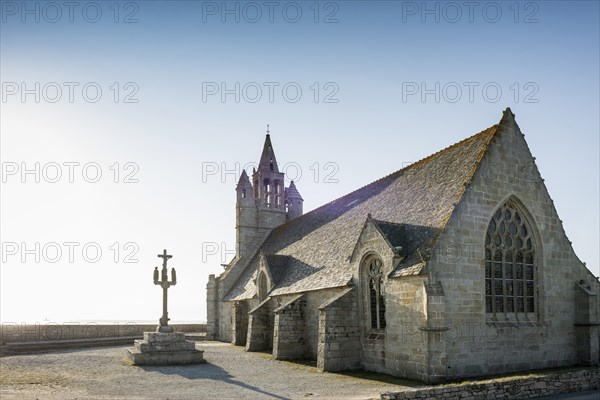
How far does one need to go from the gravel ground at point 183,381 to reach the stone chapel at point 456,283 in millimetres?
→ 1635

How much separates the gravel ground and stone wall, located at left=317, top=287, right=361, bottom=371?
81 centimetres

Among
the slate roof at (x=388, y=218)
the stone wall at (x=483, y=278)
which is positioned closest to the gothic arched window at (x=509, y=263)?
the stone wall at (x=483, y=278)

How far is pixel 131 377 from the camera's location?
1880 cm

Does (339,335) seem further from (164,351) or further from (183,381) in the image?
(164,351)

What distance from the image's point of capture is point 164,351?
907 inches

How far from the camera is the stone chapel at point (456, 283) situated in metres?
18.0

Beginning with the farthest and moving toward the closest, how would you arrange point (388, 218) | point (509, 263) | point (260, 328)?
1. point (260, 328)
2. point (388, 218)
3. point (509, 263)

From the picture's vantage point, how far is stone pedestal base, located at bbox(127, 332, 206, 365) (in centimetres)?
2270

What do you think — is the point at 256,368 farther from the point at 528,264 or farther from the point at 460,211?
the point at 528,264

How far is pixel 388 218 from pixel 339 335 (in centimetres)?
576

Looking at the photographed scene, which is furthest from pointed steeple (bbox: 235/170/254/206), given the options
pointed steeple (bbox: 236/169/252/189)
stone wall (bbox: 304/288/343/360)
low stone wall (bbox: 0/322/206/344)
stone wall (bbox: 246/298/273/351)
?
stone wall (bbox: 304/288/343/360)

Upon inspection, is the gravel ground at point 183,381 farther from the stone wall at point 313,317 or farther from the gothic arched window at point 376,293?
the gothic arched window at point 376,293

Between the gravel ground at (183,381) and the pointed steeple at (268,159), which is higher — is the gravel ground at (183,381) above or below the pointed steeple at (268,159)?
below

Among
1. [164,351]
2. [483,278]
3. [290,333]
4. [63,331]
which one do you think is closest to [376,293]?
[483,278]
